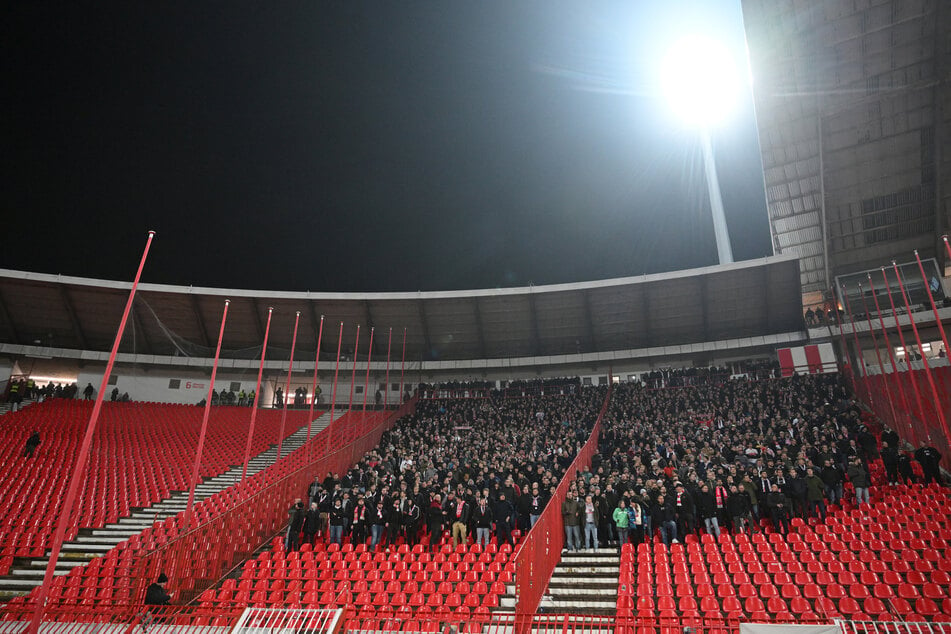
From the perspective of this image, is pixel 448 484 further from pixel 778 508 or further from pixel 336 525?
pixel 778 508

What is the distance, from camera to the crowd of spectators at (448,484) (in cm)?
1340

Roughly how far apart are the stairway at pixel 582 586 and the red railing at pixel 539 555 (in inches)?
8.7

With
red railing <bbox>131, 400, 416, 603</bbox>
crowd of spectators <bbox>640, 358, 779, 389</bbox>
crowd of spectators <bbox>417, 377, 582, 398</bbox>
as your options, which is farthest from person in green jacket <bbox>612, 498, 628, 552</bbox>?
crowd of spectators <bbox>417, 377, 582, 398</bbox>

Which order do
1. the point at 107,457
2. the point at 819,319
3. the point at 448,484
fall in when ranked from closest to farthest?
the point at 448,484 → the point at 107,457 → the point at 819,319

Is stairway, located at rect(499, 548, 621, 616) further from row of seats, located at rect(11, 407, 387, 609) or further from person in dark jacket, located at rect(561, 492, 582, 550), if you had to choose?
row of seats, located at rect(11, 407, 387, 609)

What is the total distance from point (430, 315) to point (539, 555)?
2375 centimetres

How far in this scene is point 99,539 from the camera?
47.5 feet

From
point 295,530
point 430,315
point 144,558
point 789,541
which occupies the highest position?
point 430,315

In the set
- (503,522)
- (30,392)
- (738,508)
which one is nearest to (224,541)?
(503,522)

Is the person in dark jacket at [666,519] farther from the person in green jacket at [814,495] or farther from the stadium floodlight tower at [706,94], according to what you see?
the stadium floodlight tower at [706,94]

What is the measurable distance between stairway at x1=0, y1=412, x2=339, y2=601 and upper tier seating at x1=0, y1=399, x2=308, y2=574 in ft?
0.77

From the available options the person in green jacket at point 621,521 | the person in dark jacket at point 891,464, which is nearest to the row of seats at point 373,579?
the person in green jacket at point 621,521

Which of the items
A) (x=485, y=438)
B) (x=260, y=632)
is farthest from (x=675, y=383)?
(x=260, y=632)

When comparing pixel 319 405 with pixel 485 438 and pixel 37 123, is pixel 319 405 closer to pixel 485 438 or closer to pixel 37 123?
pixel 485 438
